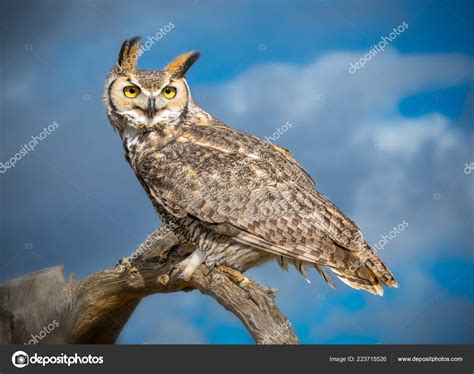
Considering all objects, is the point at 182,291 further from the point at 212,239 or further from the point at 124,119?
the point at 124,119

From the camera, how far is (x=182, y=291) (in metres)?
3.73

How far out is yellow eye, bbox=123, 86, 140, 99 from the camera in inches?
137

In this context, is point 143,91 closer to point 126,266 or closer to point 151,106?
point 151,106

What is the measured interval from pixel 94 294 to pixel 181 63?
1550 mm

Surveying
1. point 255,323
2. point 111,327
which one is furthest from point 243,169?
point 111,327

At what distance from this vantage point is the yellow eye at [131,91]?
3.47 metres

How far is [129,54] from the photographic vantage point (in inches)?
142

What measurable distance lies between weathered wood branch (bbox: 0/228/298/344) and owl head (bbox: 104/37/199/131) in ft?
2.82

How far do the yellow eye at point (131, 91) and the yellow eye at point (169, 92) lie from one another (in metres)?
0.15

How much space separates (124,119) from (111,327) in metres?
1.58

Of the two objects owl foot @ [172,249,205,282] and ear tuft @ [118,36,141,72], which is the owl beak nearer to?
ear tuft @ [118,36,141,72]

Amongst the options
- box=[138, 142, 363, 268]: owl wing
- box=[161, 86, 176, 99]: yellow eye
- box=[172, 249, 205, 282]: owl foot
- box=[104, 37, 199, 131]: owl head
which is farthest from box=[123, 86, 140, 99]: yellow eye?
box=[172, 249, 205, 282]: owl foot

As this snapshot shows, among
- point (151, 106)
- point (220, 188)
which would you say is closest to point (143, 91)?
point (151, 106)

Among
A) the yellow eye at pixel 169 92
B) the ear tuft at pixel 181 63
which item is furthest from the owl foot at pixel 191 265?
the ear tuft at pixel 181 63
